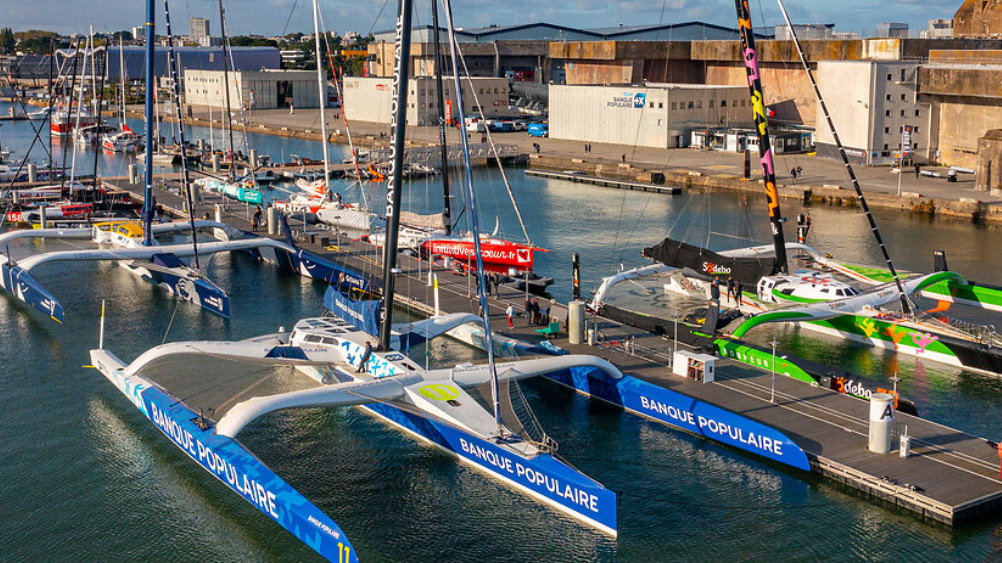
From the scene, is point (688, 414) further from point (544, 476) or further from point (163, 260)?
point (163, 260)

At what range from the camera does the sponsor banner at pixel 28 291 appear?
31219 mm

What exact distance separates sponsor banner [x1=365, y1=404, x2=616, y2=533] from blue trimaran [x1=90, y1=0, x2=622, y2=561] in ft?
0.08

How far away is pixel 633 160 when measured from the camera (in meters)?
66.9

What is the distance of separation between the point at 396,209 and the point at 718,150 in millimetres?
50280

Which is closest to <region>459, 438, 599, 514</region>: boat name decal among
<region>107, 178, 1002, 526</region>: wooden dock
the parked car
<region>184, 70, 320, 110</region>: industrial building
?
<region>107, 178, 1002, 526</region>: wooden dock

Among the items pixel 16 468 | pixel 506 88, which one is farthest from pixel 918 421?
pixel 506 88

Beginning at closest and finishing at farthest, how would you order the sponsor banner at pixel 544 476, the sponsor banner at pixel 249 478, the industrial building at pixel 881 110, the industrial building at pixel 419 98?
1. the sponsor banner at pixel 249 478
2. the sponsor banner at pixel 544 476
3. the industrial building at pixel 881 110
4. the industrial building at pixel 419 98

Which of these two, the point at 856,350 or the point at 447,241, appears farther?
the point at 447,241

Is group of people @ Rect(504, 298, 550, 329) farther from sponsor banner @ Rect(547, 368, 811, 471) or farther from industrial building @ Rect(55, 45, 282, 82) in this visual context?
industrial building @ Rect(55, 45, 282, 82)

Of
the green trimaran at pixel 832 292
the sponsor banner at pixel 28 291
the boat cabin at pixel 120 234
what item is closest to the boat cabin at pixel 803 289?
the green trimaran at pixel 832 292

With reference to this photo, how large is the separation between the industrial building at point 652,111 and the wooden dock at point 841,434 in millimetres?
42704

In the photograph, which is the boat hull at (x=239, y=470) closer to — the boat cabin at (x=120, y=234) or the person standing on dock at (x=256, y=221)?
the boat cabin at (x=120, y=234)

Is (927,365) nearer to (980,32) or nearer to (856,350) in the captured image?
(856,350)

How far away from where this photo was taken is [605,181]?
204 ft
